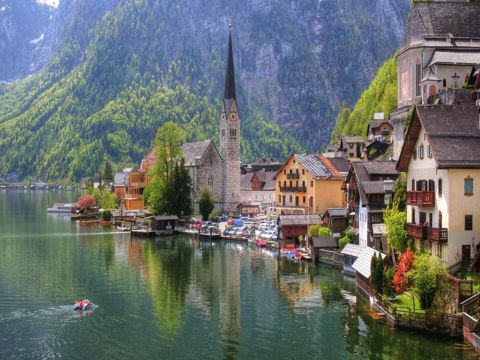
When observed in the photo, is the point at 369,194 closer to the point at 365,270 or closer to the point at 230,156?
the point at 365,270

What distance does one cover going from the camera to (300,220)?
302ft

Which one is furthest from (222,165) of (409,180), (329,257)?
(409,180)

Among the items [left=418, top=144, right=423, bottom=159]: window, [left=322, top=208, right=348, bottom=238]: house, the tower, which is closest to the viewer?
[left=418, top=144, right=423, bottom=159]: window

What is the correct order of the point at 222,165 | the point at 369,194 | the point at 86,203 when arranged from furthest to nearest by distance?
1. the point at 86,203
2. the point at 222,165
3. the point at 369,194

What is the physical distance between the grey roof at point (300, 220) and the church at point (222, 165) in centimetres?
5115

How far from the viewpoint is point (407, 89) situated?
8456cm

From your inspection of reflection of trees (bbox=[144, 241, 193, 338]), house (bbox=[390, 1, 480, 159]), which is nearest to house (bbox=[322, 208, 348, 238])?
house (bbox=[390, 1, 480, 159])

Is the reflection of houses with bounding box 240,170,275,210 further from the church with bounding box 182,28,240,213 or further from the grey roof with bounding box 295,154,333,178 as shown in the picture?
the grey roof with bounding box 295,154,333,178

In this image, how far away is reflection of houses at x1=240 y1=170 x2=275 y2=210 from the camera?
149m

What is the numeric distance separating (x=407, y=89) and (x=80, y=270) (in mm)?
45075

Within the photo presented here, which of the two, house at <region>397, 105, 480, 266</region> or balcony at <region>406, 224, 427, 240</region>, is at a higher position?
house at <region>397, 105, 480, 266</region>

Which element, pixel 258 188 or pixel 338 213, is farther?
pixel 258 188

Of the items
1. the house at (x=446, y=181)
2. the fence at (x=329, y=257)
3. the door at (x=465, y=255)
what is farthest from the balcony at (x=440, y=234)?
the fence at (x=329, y=257)

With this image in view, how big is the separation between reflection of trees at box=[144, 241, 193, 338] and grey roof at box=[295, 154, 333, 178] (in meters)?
23.6
